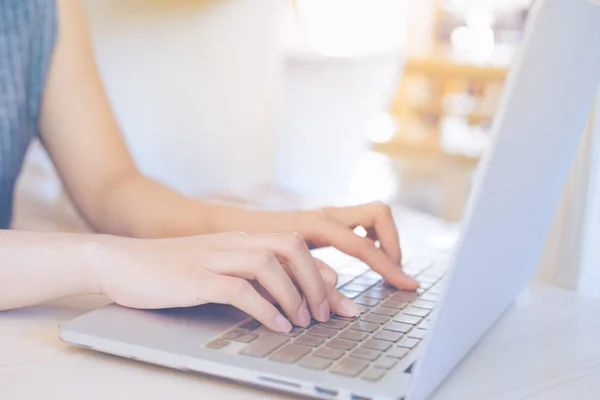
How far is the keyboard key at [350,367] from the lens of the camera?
45 cm

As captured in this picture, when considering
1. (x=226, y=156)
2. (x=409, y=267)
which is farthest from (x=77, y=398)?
(x=226, y=156)

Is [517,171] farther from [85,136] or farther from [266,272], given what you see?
[85,136]

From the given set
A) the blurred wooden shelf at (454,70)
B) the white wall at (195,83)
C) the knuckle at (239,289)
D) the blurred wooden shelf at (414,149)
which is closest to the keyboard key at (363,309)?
the knuckle at (239,289)

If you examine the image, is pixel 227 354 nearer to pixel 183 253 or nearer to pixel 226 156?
pixel 183 253

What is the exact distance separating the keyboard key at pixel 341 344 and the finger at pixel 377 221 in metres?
0.21

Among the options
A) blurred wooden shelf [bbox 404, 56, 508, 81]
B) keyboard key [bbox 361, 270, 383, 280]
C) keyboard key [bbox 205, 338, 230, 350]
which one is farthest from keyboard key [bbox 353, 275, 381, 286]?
blurred wooden shelf [bbox 404, 56, 508, 81]

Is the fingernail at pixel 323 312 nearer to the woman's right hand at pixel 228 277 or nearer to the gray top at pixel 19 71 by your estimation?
the woman's right hand at pixel 228 277

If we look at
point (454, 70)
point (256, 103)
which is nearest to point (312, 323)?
point (256, 103)

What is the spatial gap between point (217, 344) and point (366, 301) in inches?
6.4

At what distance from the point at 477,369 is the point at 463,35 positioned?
15.9 ft

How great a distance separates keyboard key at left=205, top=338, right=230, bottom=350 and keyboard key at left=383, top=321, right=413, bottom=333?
118mm

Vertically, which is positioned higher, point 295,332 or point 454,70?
point 454,70

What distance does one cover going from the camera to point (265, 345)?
0.49 meters

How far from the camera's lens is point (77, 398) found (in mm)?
453
